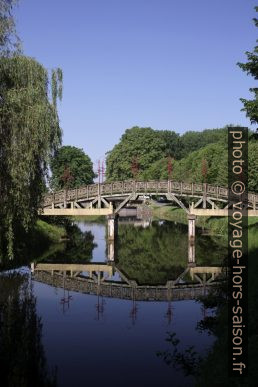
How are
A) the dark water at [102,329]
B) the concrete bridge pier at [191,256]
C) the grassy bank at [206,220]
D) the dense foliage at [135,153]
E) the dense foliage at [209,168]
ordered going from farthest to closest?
the dense foliage at [135,153] → the dense foliage at [209,168] → the grassy bank at [206,220] → the concrete bridge pier at [191,256] → the dark water at [102,329]

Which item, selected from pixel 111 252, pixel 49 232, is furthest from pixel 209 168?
pixel 111 252

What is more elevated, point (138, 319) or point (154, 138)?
point (154, 138)

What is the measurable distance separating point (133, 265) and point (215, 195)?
12.0m

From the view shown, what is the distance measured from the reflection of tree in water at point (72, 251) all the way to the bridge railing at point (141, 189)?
14.6 feet

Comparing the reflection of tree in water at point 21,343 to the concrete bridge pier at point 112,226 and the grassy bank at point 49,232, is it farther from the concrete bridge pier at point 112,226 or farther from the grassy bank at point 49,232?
the concrete bridge pier at point 112,226

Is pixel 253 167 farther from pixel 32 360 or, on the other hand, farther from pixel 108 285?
pixel 32 360

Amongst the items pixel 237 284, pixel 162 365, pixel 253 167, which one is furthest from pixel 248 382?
pixel 253 167

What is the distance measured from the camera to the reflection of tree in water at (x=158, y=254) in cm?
2988

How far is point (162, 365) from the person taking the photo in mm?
14156

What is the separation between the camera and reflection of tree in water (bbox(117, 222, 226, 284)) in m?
29.9

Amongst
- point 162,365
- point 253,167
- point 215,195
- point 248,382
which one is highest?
point 253,167

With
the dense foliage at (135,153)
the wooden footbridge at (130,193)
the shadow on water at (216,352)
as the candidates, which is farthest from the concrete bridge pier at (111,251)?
the dense foliage at (135,153)

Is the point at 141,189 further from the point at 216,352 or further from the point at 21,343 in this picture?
the point at 216,352

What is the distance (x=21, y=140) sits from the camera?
14961 mm
